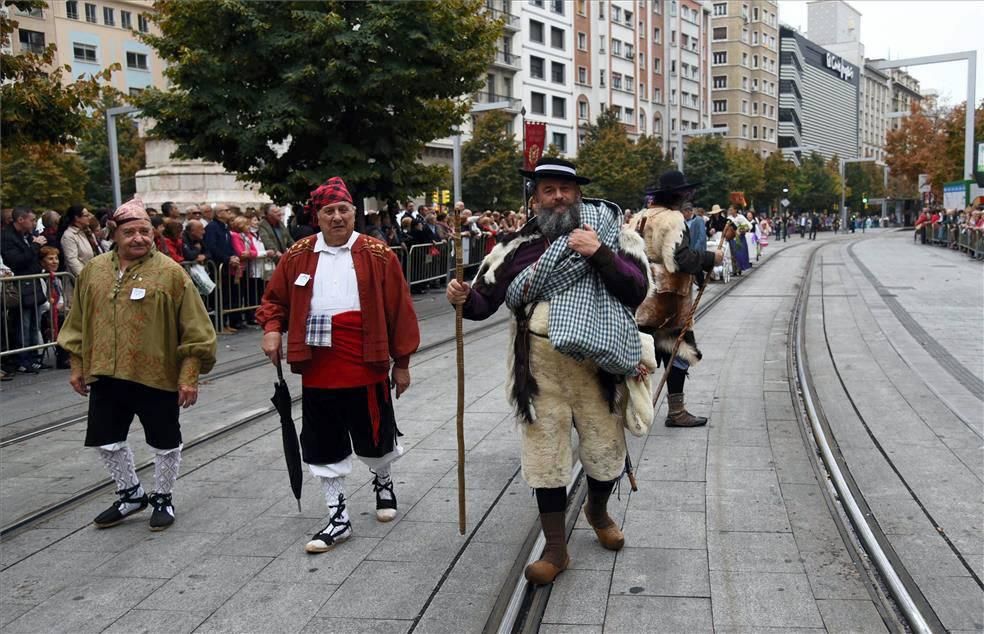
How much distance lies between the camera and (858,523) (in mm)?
4883

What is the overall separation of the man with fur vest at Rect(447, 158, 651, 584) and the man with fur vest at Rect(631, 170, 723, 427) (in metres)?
1.89

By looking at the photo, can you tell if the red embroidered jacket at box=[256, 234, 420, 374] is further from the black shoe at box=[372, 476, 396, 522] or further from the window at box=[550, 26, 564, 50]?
the window at box=[550, 26, 564, 50]

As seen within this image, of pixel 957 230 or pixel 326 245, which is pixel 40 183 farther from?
pixel 326 245

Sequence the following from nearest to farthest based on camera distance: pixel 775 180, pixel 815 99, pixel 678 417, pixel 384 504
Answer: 1. pixel 384 504
2. pixel 678 417
3. pixel 775 180
4. pixel 815 99

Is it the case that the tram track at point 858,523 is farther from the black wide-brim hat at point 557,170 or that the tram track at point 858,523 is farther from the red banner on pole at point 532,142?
the red banner on pole at point 532,142

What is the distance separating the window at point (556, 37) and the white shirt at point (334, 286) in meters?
Result: 59.9

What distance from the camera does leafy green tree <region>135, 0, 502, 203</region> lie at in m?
15.1

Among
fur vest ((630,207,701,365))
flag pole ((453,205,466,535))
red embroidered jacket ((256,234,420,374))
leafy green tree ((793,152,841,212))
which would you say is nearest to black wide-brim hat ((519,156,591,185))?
flag pole ((453,205,466,535))

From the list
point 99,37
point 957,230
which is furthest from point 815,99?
point 957,230

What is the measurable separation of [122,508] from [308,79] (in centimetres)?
1125

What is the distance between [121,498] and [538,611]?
257 centimetres

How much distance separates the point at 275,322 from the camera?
15.8 feet

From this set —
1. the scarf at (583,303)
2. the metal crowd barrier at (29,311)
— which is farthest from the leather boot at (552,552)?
the metal crowd barrier at (29,311)

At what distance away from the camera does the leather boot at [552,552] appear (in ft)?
13.7
